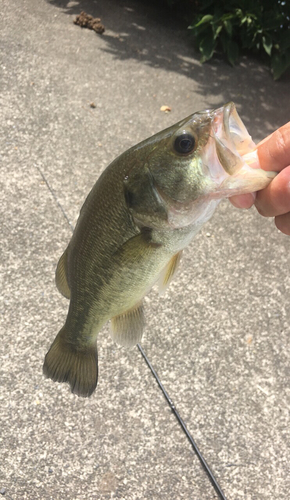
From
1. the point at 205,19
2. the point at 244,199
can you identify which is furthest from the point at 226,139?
the point at 205,19

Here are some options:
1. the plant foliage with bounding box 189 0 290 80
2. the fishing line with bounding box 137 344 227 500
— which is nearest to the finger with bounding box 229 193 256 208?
the fishing line with bounding box 137 344 227 500

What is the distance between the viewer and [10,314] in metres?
3.06

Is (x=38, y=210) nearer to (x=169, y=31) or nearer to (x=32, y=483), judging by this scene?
(x=32, y=483)

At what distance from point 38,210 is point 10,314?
3.30 feet

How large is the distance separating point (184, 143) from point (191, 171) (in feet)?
0.28

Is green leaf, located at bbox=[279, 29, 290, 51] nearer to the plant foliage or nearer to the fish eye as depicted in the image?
the plant foliage

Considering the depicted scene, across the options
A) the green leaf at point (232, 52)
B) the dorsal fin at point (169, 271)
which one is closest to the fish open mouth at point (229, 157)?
the dorsal fin at point (169, 271)

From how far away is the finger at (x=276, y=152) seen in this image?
141 cm

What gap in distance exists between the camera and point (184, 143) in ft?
4.34

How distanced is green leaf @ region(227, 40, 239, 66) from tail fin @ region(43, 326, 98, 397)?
5.56m

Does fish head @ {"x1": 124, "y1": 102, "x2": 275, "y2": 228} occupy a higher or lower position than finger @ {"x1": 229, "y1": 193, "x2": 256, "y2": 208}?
higher

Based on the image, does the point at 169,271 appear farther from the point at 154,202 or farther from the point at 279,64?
the point at 279,64

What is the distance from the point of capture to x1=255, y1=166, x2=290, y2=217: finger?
1.40 m

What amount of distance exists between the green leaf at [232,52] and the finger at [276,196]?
529 cm
